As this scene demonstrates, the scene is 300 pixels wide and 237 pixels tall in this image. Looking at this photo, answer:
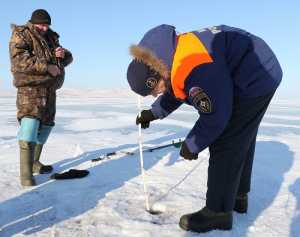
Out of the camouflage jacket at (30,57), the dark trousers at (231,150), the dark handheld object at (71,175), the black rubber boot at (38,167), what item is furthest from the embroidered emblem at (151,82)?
the black rubber boot at (38,167)

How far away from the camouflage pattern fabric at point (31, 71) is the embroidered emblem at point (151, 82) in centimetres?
182

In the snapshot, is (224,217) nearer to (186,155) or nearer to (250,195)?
(186,155)

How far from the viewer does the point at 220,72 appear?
91.4 inches

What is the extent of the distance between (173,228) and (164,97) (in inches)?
44.4

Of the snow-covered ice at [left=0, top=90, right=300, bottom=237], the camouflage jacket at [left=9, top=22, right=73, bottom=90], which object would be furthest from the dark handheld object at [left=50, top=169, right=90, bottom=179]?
the camouflage jacket at [left=9, top=22, right=73, bottom=90]

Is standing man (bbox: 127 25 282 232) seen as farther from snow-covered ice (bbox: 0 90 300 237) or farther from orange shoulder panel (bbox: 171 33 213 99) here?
snow-covered ice (bbox: 0 90 300 237)

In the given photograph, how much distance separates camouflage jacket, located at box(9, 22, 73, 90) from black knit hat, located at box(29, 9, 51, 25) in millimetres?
73

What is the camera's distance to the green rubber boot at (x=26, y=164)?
3.88 m

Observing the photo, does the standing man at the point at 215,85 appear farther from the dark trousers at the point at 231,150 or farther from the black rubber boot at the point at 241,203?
the black rubber boot at the point at 241,203

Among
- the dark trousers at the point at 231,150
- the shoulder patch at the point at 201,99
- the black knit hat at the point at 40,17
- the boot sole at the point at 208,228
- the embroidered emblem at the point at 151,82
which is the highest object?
the black knit hat at the point at 40,17

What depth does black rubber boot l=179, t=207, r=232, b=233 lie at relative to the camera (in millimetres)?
2814

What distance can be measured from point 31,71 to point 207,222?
2.43 m

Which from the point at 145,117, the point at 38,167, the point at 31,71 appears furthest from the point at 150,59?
the point at 38,167

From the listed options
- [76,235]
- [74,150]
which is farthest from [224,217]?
[74,150]
